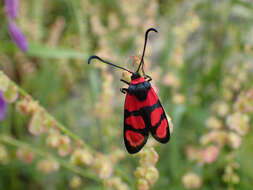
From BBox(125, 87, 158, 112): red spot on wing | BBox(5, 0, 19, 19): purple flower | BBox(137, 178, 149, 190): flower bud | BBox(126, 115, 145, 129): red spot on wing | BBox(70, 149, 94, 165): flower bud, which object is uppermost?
BBox(5, 0, 19, 19): purple flower

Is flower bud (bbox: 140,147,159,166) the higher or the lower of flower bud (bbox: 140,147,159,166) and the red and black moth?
the lower

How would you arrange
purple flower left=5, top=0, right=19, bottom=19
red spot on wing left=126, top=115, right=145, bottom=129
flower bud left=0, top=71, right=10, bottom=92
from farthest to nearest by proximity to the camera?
purple flower left=5, top=0, right=19, bottom=19, red spot on wing left=126, top=115, right=145, bottom=129, flower bud left=0, top=71, right=10, bottom=92

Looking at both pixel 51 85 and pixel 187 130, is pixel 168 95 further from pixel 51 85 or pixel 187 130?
pixel 51 85

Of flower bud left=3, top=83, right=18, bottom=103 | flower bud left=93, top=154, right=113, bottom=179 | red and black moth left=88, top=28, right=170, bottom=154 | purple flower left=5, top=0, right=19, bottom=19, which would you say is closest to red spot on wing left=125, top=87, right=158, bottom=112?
red and black moth left=88, top=28, right=170, bottom=154

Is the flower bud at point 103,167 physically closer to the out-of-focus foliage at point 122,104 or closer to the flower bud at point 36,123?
the out-of-focus foliage at point 122,104

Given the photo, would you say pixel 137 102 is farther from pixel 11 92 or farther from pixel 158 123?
pixel 11 92

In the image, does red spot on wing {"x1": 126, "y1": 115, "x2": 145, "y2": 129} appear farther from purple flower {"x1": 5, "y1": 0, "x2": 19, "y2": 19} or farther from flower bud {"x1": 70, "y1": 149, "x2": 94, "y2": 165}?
purple flower {"x1": 5, "y1": 0, "x2": 19, "y2": 19}

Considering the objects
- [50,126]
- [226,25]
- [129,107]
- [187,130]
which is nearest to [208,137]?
[129,107]
